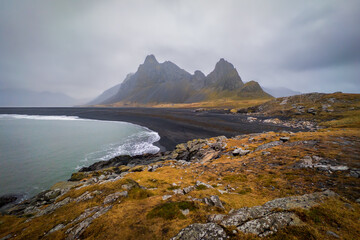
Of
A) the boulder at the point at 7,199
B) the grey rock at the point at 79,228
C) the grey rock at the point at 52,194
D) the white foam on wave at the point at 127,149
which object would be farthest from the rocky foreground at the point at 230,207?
the white foam on wave at the point at 127,149

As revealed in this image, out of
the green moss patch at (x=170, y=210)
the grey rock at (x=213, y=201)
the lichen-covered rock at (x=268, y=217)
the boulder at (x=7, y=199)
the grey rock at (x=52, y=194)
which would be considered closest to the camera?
the lichen-covered rock at (x=268, y=217)

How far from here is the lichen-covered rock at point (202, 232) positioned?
4.96 m

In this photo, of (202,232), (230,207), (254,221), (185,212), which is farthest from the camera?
(230,207)

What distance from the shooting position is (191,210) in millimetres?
7008

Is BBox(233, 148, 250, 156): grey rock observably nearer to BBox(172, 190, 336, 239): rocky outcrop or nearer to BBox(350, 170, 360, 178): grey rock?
BBox(350, 170, 360, 178): grey rock

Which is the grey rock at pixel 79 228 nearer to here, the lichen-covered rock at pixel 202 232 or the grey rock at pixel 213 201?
the lichen-covered rock at pixel 202 232

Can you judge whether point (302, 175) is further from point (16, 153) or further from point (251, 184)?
point (16, 153)

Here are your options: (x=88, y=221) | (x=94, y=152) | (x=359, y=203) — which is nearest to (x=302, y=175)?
(x=359, y=203)

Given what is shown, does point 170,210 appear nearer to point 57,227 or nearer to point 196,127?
point 57,227

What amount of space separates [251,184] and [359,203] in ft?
19.1

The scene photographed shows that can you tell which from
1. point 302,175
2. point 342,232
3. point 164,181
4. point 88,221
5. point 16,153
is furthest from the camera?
point 16,153

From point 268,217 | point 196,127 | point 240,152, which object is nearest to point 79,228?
point 268,217

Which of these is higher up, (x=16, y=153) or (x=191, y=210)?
(x=191, y=210)

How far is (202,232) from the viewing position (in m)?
5.18
